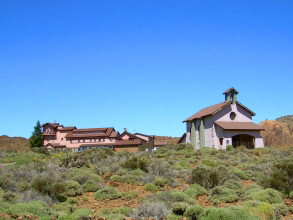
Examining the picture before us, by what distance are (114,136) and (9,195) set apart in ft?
176

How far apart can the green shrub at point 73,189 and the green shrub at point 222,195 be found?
5.43m

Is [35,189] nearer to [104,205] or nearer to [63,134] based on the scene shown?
[104,205]

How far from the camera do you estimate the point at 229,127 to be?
38125 mm

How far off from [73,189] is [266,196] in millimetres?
7647

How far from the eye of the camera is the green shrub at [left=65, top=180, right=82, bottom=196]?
43.8 feet

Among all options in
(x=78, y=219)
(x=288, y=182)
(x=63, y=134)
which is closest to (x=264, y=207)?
(x=288, y=182)

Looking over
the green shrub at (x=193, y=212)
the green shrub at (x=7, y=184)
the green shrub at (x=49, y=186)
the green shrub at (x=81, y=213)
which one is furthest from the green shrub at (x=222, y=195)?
the green shrub at (x=7, y=184)

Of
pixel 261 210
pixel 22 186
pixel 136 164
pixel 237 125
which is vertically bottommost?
pixel 261 210

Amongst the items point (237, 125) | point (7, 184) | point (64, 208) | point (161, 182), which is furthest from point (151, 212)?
point (237, 125)

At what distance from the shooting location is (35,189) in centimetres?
1306

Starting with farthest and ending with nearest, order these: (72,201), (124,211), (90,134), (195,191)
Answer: (90,134) < (195,191) < (72,201) < (124,211)

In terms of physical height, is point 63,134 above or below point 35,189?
Answer: above

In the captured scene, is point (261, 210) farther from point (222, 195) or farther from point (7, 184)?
point (7, 184)

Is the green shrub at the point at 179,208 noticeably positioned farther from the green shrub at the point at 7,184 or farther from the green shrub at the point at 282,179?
the green shrub at the point at 7,184
